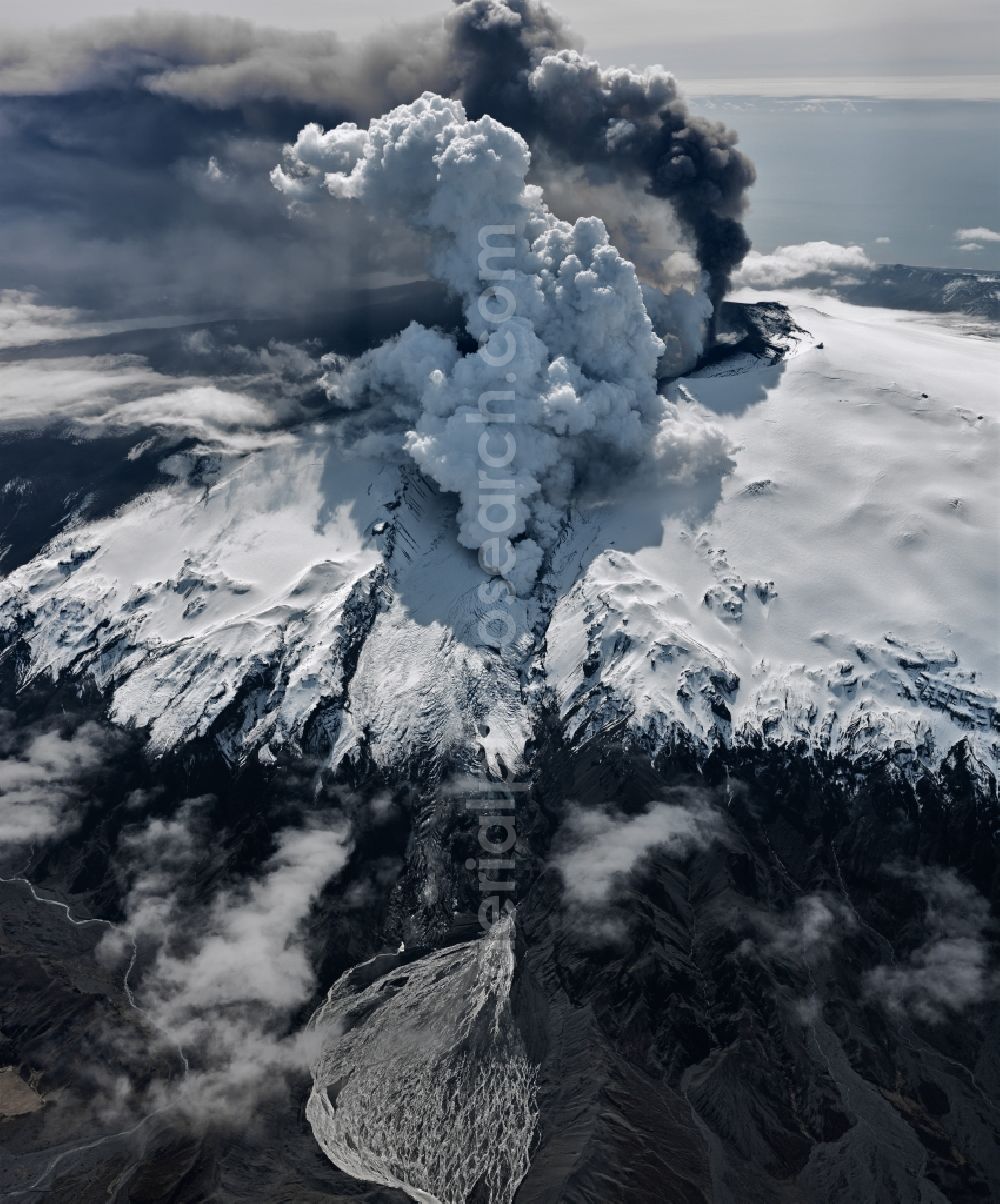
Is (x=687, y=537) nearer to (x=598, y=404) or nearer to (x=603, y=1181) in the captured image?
(x=598, y=404)

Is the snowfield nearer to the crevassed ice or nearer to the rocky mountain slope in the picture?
the rocky mountain slope

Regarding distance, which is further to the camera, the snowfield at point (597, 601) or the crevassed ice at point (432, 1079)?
the snowfield at point (597, 601)

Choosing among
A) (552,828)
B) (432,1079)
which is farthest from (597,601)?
(432,1079)

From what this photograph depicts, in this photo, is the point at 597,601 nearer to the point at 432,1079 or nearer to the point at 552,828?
the point at 552,828

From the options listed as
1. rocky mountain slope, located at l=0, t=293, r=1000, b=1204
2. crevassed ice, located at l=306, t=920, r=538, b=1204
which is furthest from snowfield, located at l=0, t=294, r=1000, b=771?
crevassed ice, located at l=306, t=920, r=538, b=1204

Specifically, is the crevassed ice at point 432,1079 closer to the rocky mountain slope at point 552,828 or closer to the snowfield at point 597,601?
the rocky mountain slope at point 552,828

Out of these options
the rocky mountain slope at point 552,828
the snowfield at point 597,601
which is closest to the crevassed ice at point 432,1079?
the rocky mountain slope at point 552,828

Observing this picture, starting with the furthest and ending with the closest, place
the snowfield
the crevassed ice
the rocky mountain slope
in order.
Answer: the snowfield, the rocky mountain slope, the crevassed ice
